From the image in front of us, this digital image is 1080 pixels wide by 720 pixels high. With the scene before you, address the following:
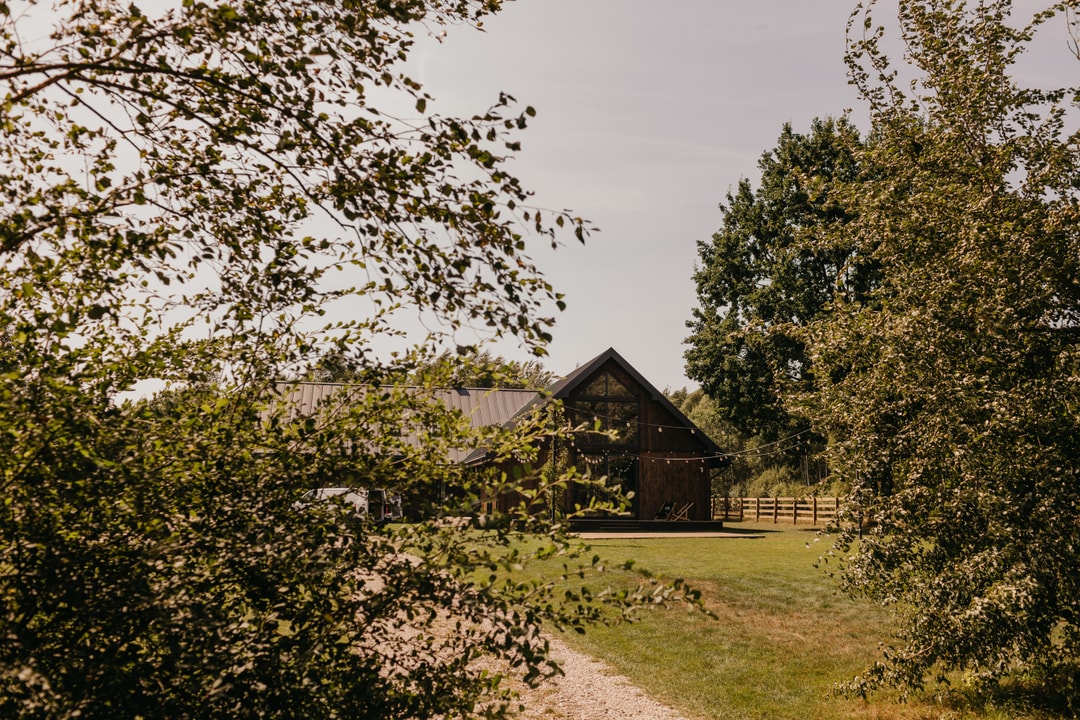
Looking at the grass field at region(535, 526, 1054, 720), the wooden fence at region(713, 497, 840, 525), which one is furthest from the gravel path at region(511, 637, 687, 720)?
the wooden fence at region(713, 497, 840, 525)

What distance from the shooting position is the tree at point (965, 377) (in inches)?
239

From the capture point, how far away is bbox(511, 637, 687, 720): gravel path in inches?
312

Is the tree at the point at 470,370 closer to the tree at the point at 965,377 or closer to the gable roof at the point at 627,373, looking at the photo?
the tree at the point at 965,377

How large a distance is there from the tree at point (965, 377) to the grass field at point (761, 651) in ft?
3.08

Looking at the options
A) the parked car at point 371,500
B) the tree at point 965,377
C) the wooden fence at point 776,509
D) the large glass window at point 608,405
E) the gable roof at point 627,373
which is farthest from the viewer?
the wooden fence at point 776,509

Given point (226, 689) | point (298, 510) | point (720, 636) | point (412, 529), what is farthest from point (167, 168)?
point (720, 636)

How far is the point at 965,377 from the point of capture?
246 inches

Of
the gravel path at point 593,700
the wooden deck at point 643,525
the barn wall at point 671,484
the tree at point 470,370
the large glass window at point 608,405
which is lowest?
the wooden deck at point 643,525

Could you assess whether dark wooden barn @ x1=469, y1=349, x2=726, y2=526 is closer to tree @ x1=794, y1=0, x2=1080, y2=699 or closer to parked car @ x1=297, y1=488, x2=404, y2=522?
tree @ x1=794, y1=0, x2=1080, y2=699

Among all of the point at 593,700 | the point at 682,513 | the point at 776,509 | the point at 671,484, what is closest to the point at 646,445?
the point at 671,484

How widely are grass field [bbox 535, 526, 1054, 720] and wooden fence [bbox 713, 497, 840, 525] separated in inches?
802

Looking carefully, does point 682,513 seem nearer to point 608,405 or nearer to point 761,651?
point 608,405

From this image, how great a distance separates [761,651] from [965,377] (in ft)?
18.7

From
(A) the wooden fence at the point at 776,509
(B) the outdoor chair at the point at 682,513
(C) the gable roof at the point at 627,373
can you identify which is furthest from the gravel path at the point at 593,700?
(A) the wooden fence at the point at 776,509
